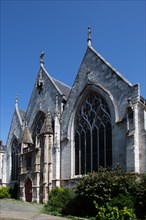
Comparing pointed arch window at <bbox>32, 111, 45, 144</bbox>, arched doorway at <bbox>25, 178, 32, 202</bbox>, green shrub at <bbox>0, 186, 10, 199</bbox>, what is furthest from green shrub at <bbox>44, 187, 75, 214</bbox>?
green shrub at <bbox>0, 186, 10, 199</bbox>

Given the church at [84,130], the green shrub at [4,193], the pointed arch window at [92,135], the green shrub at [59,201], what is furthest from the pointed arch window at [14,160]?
the green shrub at [59,201]

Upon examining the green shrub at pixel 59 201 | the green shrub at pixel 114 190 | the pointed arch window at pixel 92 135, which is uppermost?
the pointed arch window at pixel 92 135

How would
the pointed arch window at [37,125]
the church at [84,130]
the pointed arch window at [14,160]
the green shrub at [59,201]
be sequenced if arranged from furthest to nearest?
1. the pointed arch window at [14,160]
2. the pointed arch window at [37,125]
3. the church at [84,130]
4. the green shrub at [59,201]

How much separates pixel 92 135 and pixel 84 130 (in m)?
1.10

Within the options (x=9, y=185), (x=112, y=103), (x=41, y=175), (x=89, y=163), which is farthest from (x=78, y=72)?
(x=9, y=185)

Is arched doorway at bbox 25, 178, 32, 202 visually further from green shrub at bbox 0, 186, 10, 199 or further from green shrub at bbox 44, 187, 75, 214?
green shrub at bbox 44, 187, 75, 214

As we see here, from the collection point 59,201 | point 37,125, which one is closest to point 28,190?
point 37,125

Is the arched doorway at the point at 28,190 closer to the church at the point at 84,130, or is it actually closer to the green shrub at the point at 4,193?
the church at the point at 84,130

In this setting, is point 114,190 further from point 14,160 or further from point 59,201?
point 14,160

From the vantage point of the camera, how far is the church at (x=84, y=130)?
1975cm

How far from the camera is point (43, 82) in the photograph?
30.6 metres

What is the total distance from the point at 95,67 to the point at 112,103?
3.78 meters

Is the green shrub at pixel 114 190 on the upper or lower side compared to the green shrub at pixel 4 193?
upper

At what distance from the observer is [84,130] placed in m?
24.5
